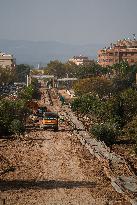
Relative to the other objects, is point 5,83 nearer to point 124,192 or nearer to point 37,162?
point 37,162

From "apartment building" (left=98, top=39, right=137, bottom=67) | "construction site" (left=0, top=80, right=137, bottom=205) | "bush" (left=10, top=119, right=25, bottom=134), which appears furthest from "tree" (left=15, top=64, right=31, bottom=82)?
"bush" (left=10, top=119, right=25, bottom=134)

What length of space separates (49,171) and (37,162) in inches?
106

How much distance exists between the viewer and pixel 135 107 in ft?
138

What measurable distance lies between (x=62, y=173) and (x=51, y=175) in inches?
29.3

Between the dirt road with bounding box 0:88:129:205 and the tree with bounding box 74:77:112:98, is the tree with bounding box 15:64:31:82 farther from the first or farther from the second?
the dirt road with bounding box 0:88:129:205

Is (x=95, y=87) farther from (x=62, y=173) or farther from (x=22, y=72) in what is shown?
(x=22, y=72)

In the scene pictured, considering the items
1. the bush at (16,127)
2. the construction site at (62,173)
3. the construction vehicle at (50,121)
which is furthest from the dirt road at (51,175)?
the construction vehicle at (50,121)

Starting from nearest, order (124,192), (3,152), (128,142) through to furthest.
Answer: (124,192), (3,152), (128,142)

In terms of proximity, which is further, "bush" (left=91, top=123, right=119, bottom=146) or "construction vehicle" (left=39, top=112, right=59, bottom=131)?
"construction vehicle" (left=39, top=112, right=59, bottom=131)

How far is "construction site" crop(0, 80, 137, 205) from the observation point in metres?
20.1

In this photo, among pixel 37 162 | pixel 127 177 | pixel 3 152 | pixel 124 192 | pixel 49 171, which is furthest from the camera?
pixel 3 152

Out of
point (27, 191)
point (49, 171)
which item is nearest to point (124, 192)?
point (27, 191)

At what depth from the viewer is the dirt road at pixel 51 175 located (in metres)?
20.0

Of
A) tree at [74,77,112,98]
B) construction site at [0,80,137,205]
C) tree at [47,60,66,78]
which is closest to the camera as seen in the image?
construction site at [0,80,137,205]
